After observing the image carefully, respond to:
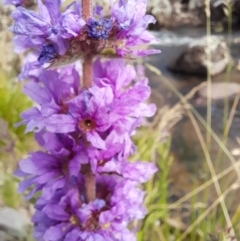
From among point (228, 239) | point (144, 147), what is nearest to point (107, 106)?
point (228, 239)

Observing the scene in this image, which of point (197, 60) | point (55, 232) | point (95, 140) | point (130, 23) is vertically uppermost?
point (130, 23)

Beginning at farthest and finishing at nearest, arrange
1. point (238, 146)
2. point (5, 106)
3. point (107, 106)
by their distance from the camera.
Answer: point (5, 106) < point (238, 146) < point (107, 106)

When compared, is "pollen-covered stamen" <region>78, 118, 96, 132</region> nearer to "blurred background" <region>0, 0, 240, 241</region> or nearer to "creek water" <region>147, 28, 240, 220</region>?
"blurred background" <region>0, 0, 240, 241</region>

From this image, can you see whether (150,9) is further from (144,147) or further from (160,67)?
(160,67)

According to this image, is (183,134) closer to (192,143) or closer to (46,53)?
(192,143)

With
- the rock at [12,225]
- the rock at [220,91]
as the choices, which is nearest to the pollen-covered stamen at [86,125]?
the rock at [12,225]

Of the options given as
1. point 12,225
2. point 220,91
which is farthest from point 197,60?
point 12,225

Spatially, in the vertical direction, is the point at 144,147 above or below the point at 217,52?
above
